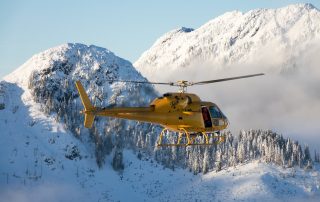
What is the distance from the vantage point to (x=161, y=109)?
5959 cm

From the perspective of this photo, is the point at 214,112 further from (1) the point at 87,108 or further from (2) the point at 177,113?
(1) the point at 87,108

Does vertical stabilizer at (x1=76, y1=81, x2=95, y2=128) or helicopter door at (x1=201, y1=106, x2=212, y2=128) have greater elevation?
vertical stabilizer at (x1=76, y1=81, x2=95, y2=128)

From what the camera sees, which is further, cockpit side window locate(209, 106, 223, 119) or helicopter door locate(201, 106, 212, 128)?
cockpit side window locate(209, 106, 223, 119)

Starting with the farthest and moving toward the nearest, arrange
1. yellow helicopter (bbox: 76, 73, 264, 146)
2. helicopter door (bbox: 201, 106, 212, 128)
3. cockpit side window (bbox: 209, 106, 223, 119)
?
1. cockpit side window (bbox: 209, 106, 223, 119)
2. helicopter door (bbox: 201, 106, 212, 128)
3. yellow helicopter (bbox: 76, 73, 264, 146)

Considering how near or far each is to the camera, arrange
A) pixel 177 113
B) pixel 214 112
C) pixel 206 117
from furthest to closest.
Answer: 1. pixel 214 112
2. pixel 206 117
3. pixel 177 113

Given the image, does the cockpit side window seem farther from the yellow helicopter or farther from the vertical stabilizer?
the vertical stabilizer

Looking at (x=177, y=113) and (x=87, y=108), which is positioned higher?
(x=87, y=108)

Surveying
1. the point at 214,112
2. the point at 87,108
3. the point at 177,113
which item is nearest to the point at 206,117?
the point at 214,112

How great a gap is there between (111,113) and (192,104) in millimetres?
10074

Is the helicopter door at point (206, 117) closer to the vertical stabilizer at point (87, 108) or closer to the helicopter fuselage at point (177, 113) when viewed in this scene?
the helicopter fuselage at point (177, 113)

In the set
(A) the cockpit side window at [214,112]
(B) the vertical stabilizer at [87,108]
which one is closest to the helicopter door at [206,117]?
(A) the cockpit side window at [214,112]

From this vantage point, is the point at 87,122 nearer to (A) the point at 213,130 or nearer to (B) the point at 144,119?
(B) the point at 144,119

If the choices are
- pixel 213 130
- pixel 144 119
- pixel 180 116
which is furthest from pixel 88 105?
pixel 213 130

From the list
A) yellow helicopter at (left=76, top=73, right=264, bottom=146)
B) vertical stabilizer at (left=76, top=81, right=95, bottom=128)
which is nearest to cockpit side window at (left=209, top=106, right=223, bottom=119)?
yellow helicopter at (left=76, top=73, right=264, bottom=146)
